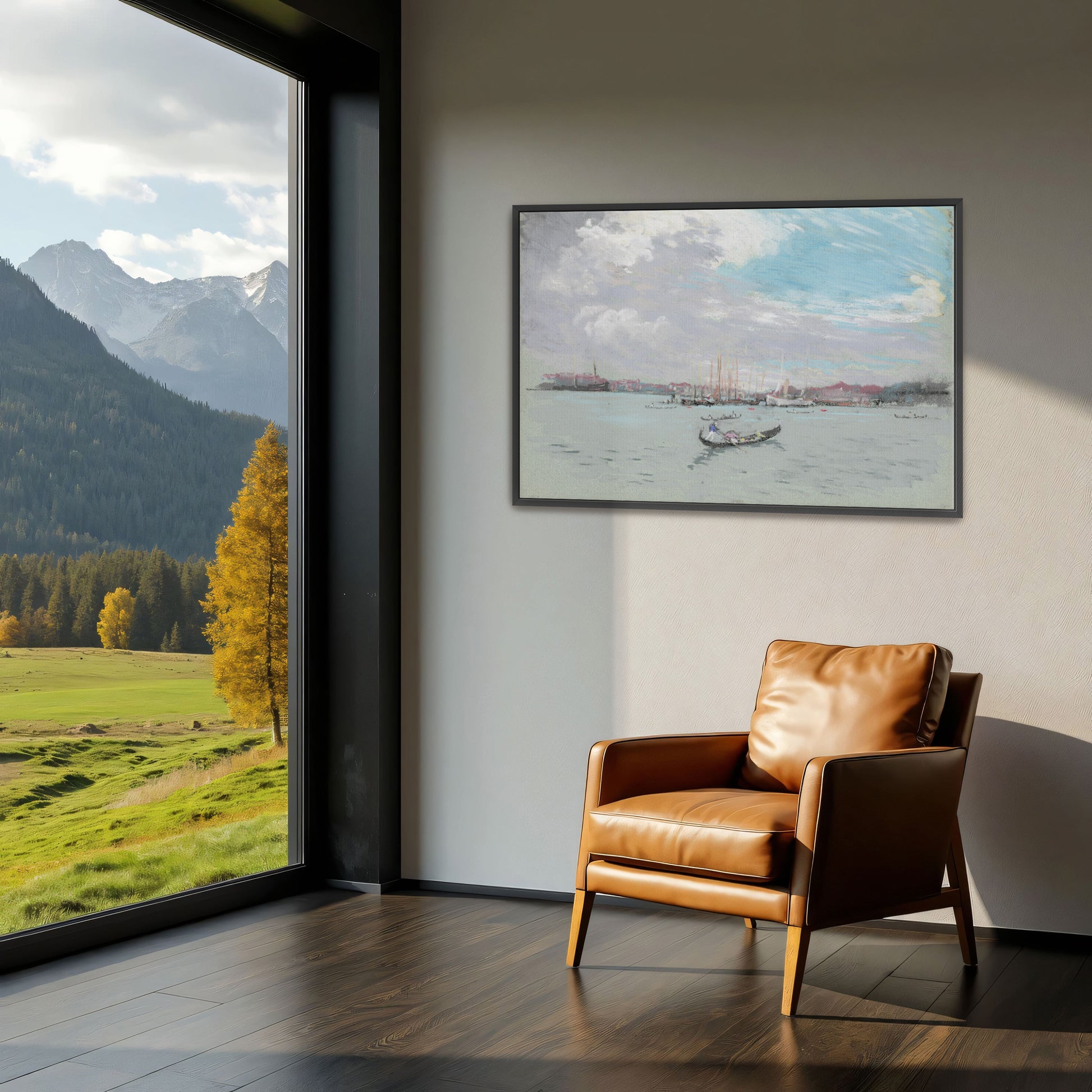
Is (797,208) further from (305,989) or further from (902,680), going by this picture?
(305,989)

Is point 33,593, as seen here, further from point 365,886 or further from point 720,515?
point 720,515

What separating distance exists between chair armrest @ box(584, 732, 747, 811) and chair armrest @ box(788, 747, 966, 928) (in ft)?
1.50

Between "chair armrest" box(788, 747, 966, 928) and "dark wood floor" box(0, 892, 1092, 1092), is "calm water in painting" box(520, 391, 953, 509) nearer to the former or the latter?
"chair armrest" box(788, 747, 966, 928)

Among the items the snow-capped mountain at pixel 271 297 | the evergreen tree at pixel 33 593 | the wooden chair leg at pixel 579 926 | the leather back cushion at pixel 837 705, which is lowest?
the wooden chair leg at pixel 579 926

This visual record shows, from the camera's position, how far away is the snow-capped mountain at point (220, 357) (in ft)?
11.5

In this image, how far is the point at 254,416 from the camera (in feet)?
12.6

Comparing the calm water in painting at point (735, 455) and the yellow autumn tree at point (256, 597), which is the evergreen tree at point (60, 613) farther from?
the calm water in painting at point (735, 455)

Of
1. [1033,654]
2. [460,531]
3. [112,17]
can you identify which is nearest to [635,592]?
[460,531]

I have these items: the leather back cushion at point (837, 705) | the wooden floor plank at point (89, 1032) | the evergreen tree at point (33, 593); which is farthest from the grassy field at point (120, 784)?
the leather back cushion at point (837, 705)

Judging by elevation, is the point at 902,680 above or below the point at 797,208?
below

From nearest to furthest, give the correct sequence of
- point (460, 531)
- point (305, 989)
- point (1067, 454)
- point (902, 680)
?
point (305, 989) < point (902, 680) < point (1067, 454) < point (460, 531)

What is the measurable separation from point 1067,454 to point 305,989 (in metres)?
2.51

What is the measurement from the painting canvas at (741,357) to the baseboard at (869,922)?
1.20m

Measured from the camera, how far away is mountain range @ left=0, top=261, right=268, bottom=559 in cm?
310
